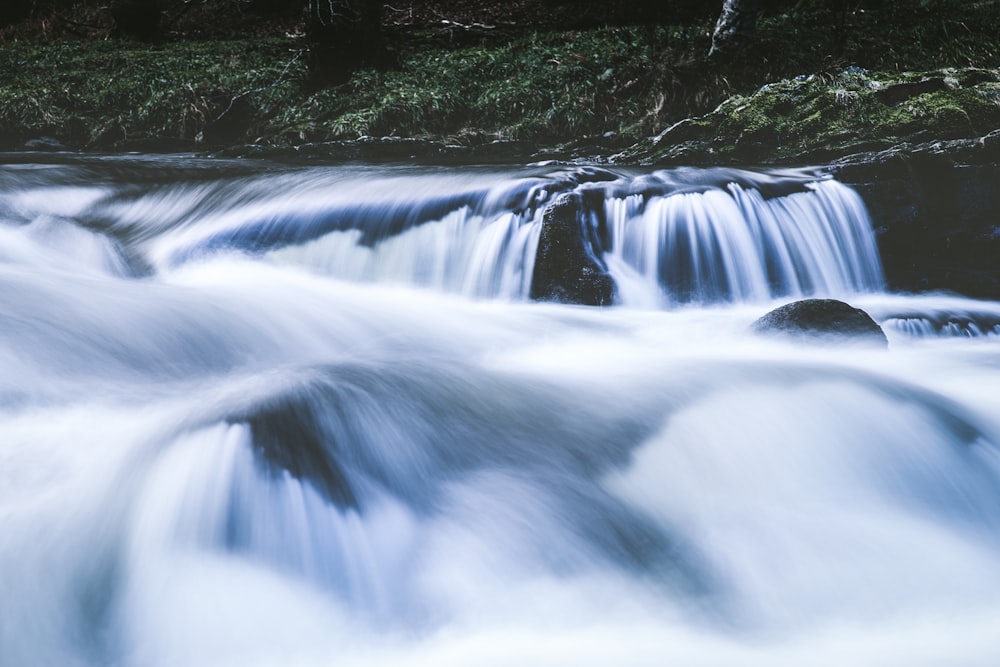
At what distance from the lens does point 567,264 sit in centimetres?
550

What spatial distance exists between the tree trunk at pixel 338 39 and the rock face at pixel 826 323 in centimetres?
699

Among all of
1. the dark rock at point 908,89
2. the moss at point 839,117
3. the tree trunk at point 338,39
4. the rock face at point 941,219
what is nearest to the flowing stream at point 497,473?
the rock face at point 941,219

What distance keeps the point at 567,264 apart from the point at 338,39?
597cm

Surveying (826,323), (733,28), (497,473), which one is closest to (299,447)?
(497,473)

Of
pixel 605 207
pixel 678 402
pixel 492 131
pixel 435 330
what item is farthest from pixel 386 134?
pixel 678 402

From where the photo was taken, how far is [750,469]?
10.5 ft

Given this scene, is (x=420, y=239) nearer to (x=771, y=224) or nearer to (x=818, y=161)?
(x=771, y=224)

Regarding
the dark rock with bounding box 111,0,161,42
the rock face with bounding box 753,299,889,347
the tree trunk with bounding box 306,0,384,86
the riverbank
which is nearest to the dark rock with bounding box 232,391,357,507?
the rock face with bounding box 753,299,889,347

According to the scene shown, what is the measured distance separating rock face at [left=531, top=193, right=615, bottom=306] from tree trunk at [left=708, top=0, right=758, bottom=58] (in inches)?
178

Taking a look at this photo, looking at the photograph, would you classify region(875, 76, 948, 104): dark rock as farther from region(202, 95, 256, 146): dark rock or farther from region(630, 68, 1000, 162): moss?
region(202, 95, 256, 146): dark rock

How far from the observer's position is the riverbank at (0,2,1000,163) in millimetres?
7293

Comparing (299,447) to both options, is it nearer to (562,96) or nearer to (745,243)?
(745,243)

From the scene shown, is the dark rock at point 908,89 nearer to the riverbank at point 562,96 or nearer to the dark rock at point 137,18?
the riverbank at point 562,96

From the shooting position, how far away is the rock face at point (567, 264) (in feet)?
17.7
